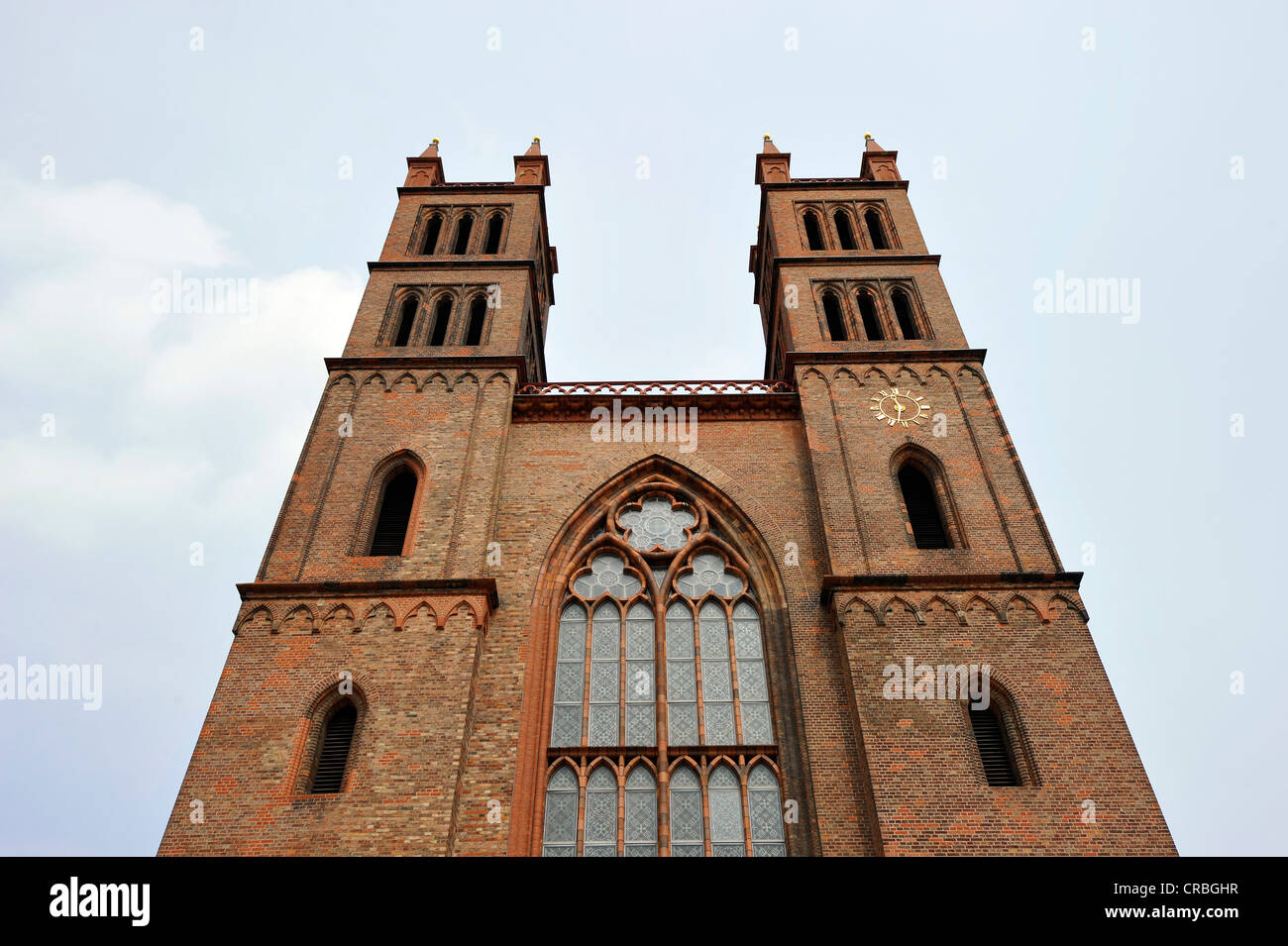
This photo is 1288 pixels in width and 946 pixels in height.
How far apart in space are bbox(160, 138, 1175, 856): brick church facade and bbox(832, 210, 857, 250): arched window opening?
3.48m

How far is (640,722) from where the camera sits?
14.7 m

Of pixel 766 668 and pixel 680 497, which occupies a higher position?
pixel 680 497

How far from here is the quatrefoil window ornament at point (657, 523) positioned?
17281 mm

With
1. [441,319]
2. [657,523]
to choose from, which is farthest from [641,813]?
[441,319]

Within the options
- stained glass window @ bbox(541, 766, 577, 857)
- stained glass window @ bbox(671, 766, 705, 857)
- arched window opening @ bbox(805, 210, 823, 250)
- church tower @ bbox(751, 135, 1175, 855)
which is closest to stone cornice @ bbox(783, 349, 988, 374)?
church tower @ bbox(751, 135, 1175, 855)

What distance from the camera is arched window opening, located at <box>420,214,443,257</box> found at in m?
24.7

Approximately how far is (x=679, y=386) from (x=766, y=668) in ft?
21.6

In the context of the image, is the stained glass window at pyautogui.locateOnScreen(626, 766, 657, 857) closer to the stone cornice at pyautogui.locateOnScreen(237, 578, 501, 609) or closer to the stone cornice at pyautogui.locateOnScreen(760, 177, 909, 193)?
the stone cornice at pyautogui.locateOnScreen(237, 578, 501, 609)

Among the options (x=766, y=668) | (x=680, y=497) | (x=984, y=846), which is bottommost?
(x=984, y=846)

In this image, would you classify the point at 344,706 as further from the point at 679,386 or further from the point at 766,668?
the point at 679,386
